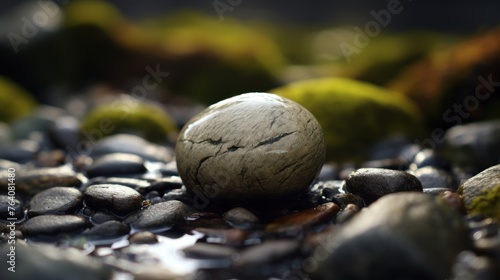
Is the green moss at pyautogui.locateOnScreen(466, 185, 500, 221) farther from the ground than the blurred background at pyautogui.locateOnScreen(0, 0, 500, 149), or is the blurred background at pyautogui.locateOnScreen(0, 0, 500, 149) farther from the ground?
the blurred background at pyautogui.locateOnScreen(0, 0, 500, 149)

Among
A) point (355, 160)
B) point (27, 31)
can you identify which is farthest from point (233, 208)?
point (27, 31)

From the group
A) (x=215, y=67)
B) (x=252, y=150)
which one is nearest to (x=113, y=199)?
(x=252, y=150)

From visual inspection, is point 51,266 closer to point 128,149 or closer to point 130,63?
point 128,149

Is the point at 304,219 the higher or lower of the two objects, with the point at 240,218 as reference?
lower

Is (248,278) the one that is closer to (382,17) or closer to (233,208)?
(233,208)

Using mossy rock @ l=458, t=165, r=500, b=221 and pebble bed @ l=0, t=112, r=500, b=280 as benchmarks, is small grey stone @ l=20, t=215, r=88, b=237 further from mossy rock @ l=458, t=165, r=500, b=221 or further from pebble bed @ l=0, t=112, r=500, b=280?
mossy rock @ l=458, t=165, r=500, b=221

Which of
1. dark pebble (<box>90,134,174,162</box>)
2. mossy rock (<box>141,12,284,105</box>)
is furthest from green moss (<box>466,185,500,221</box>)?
mossy rock (<box>141,12,284,105</box>)
